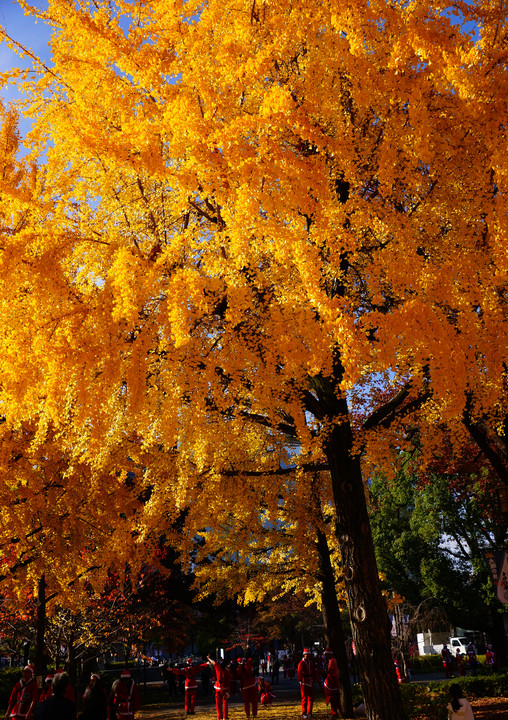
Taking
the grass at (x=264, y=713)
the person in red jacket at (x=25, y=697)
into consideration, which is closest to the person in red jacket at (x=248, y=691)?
the grass at (x=264, y=713)

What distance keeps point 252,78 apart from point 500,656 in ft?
91.9

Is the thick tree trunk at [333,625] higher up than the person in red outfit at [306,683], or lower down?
higher up

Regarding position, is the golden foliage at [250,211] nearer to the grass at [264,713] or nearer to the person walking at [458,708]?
the person walking at [458,708]

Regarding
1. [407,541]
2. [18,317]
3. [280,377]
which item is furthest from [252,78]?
[407,541]

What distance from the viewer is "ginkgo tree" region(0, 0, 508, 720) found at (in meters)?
6.20

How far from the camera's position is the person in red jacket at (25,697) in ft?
34.0

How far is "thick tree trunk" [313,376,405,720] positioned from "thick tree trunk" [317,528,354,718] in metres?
6.27

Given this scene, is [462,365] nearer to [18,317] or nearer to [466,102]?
[466,102]

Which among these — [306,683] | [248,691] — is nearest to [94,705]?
[306,683]

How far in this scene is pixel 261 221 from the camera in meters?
6.04

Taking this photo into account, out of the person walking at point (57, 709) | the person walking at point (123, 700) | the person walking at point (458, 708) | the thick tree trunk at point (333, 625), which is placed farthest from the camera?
the thick tree trunk at point (333, 625)

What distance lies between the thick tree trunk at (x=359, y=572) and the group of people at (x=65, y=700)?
335 cm

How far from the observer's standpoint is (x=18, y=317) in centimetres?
690

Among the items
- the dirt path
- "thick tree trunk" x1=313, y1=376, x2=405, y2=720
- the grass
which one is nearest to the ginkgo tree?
"thick tree trunk" x1=313, y1=376, x2=405, y2=720
